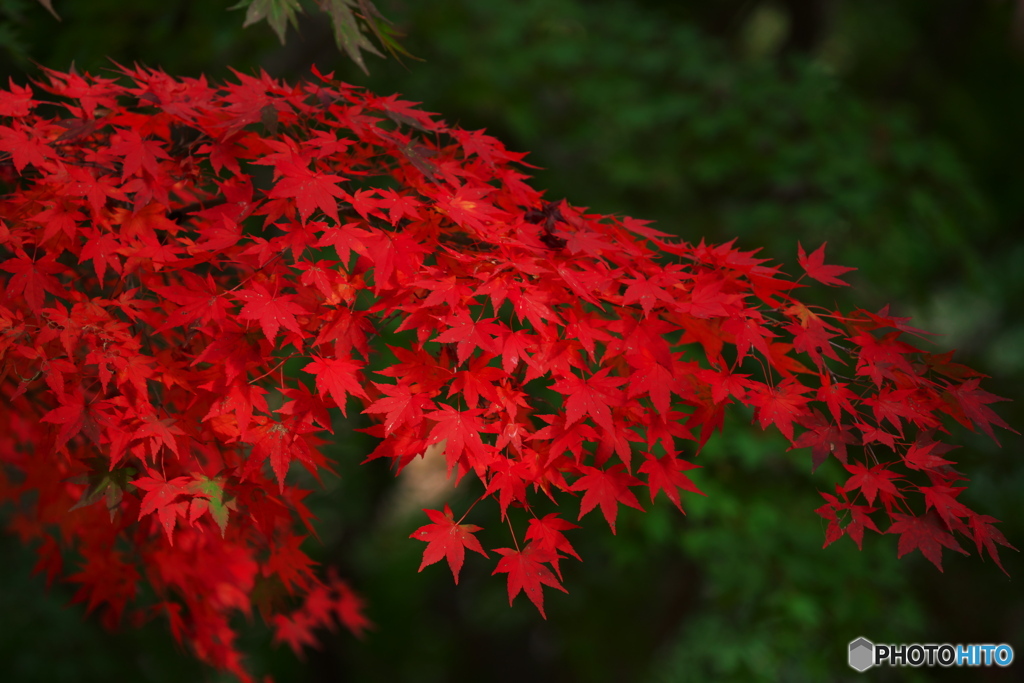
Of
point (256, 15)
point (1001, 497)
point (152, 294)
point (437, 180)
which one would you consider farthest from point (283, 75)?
point (1001, 497)

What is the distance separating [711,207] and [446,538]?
3594 millimetres

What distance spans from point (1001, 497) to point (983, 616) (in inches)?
43.3

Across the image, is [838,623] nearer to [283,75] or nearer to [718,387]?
[718,387]

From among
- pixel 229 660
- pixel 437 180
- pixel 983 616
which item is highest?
pixel 437 180

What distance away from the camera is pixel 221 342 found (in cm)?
129

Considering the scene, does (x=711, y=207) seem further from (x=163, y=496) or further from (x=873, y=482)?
(x=163, y=496)

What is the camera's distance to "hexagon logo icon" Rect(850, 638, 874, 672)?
3.44 meters

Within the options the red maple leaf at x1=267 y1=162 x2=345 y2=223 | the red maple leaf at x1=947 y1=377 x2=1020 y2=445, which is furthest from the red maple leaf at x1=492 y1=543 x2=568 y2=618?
the red maple leaf at x1=947 y1=377 x2=1020 y2=445

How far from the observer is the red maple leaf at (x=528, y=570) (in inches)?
51.5

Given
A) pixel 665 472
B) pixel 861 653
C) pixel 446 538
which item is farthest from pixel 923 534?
pixel 861 653

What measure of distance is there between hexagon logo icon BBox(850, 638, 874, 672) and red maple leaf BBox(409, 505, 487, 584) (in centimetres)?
276

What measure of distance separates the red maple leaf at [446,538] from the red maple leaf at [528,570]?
0.18ft

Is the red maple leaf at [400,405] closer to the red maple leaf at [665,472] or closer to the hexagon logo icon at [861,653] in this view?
the red maple leaf at [665,472]

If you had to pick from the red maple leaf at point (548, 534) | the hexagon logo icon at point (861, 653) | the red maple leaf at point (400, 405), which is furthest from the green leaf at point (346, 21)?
the hexagon logo icon at point (861, 653)
